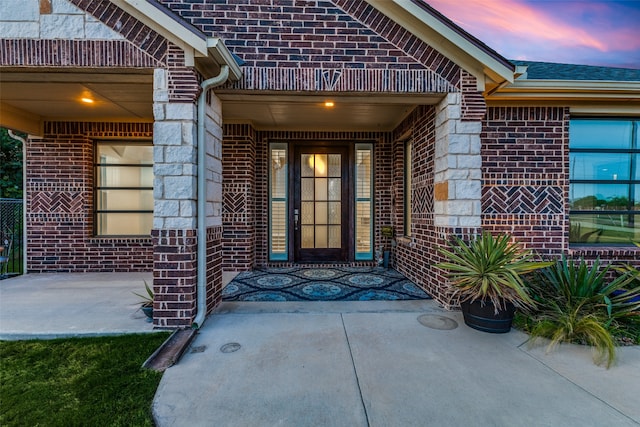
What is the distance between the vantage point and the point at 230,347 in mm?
2619

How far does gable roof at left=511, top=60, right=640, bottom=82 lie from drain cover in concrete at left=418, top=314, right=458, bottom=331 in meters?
3.06

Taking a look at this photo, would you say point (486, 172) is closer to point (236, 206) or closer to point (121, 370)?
point (236, 206)

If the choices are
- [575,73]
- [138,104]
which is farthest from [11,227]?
[575,73]

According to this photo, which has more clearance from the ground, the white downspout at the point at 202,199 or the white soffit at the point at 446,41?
the white soffit at the point at 446,41

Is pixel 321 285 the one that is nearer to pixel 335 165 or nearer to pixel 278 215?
pixel 278 215

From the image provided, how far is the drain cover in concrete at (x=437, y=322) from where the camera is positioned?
309 cm

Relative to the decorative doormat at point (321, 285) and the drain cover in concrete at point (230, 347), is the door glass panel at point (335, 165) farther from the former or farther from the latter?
the drain cover in concrete at point (230, 347)

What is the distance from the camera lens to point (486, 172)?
393cm

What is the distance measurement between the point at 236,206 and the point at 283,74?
2.73m

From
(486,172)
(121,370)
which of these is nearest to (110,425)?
(121,370)

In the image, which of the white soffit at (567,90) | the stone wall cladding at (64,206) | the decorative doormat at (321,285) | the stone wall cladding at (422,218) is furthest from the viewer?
the stone wall cladding at (64,206)

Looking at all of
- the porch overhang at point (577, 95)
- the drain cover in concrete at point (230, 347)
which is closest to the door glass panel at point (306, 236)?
the drain cover in concrete at point (230, 347)

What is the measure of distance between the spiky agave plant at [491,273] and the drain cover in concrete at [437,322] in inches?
11.5

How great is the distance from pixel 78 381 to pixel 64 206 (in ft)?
14.8
